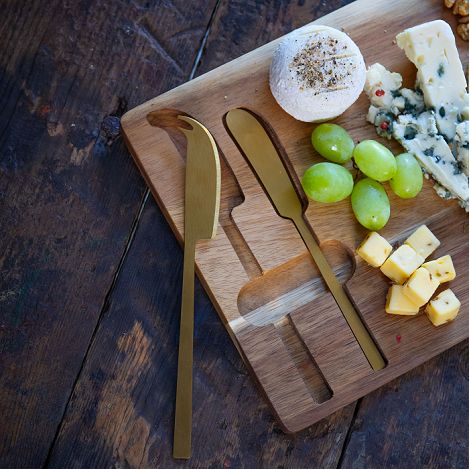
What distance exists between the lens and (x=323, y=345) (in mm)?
1354

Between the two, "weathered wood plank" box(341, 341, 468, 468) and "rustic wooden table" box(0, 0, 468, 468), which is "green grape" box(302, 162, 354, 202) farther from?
"weathered wood plank" box(341, 341, 468, 468)

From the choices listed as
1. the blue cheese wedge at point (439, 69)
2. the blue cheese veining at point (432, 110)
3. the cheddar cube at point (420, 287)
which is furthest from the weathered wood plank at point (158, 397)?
the blue cheese wedge at point (439, 69)

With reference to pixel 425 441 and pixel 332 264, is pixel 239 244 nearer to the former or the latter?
pixel 332 264

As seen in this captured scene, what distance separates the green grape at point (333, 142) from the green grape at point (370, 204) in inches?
2.5

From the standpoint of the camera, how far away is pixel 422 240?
136 cm

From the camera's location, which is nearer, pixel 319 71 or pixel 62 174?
pixel 319 71

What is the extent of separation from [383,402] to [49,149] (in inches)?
33.0

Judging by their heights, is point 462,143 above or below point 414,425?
above

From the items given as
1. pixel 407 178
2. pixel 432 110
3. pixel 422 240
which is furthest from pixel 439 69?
pixel 422 240

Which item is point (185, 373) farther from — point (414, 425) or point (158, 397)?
point (414, 425)

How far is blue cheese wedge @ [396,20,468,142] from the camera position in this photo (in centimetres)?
135

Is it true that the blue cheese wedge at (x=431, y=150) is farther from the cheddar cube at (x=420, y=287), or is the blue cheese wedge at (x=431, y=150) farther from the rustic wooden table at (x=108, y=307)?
the rustic wooden table at (x=108, y=307)

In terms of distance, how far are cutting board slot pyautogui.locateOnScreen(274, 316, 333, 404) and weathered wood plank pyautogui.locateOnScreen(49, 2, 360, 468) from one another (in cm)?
7

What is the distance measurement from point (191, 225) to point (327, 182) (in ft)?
0.89
